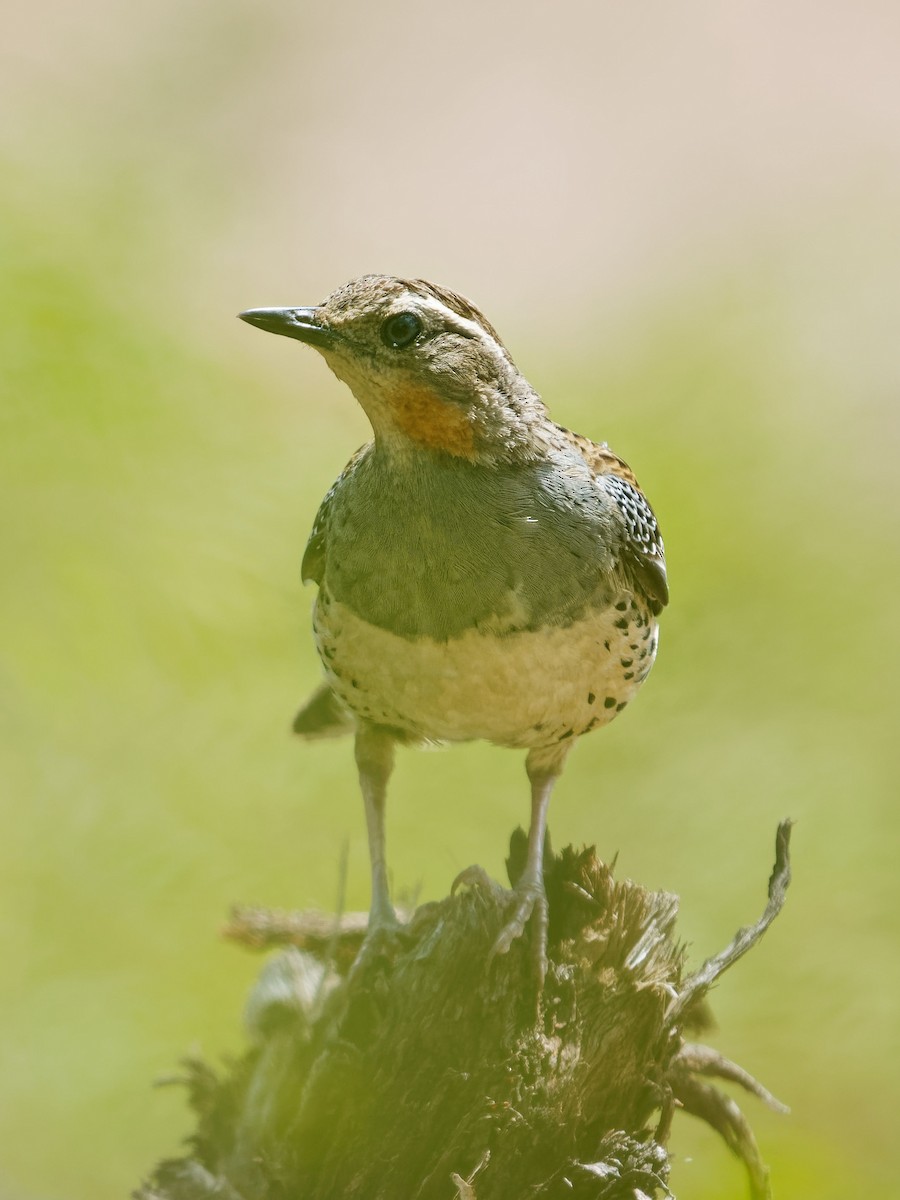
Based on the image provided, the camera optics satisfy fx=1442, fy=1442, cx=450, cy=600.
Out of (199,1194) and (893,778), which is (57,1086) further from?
(893,778)

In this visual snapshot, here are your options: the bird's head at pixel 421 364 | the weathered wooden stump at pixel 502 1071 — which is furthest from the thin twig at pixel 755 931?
the bird's head at pixel 421 364

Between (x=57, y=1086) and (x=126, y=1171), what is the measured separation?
553 millimetres

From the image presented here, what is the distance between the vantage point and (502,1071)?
481cm

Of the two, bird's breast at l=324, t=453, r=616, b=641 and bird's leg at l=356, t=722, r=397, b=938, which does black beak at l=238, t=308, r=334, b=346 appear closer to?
bird's breast at l=324, t=453, r=616, b=641

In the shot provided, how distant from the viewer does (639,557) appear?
19.1ft

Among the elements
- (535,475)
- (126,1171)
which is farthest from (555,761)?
(126,1171)

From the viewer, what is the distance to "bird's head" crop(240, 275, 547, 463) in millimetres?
4941

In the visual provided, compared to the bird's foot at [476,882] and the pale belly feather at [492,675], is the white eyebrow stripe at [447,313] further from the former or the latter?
the bird's foot at [476,882]

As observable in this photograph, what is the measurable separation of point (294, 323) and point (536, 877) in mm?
2266

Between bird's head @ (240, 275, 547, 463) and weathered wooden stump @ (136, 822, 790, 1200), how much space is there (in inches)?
64.9

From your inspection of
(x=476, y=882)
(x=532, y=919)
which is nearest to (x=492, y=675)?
(x=476, y=882)

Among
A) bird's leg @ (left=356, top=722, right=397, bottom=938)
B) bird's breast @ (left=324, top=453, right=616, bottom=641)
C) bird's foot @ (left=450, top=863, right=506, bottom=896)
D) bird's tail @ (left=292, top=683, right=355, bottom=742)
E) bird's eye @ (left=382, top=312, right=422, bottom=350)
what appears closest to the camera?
bird's eye @ (left=382, top=312, right=422, bottom=350)

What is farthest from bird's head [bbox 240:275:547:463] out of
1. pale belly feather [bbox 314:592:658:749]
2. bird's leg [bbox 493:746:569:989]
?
bird's leg [bbox 493:746:569:989]

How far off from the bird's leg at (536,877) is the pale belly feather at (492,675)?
29 centimetres
